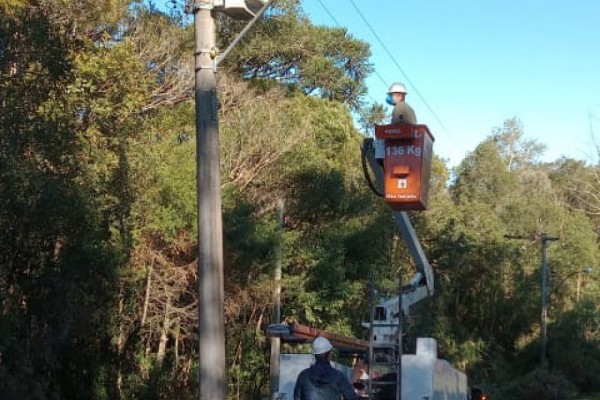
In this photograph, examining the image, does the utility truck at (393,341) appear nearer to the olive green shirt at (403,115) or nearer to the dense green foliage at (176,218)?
the olive green shirt at (403,115)

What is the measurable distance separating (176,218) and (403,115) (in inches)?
371

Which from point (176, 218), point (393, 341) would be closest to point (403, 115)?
point (393, 341)

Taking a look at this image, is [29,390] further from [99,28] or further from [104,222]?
[99,28]

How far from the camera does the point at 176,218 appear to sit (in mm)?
20344

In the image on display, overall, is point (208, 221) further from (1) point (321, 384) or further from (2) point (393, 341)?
(2) point (393, 341)

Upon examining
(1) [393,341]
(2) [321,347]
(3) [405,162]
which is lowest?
(1) [393,341]

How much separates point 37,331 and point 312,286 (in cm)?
1193

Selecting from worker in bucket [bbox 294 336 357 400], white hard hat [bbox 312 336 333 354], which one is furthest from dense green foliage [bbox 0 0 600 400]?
worker in bucket [bbox 294 336 357 400]

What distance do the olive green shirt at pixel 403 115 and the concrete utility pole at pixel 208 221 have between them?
3.76 metres

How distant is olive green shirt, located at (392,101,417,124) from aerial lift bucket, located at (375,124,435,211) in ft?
1.16

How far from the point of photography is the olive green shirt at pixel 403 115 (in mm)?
12312

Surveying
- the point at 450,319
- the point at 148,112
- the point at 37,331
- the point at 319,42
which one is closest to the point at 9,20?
the point at 37,331

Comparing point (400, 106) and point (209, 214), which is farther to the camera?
point (400, 106)

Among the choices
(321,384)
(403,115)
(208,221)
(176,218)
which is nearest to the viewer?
(321,384)
